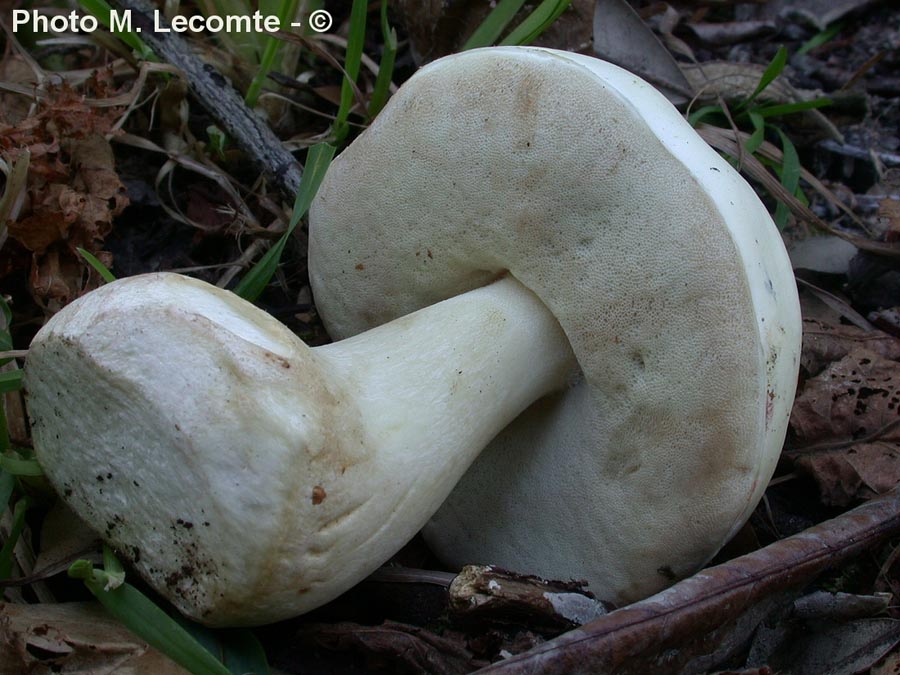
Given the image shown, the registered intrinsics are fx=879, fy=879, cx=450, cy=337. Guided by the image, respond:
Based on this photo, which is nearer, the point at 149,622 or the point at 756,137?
the point at 149,622

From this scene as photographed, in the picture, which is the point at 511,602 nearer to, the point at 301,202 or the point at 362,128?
the point at 301,202

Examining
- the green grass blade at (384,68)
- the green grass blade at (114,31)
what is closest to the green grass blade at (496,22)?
the green grass blade at (384,68)

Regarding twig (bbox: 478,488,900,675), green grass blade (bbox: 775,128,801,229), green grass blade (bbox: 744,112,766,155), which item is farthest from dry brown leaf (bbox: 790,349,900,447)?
green grass blade (bbox: 744,112,766,155)

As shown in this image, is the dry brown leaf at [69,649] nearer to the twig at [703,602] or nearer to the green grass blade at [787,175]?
the twig at [703,602]

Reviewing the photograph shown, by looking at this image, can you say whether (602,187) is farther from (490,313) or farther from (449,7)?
(449,7)

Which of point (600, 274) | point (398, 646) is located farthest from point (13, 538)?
point (600, 274)

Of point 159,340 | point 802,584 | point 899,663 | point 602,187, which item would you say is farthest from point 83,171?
point 899,663

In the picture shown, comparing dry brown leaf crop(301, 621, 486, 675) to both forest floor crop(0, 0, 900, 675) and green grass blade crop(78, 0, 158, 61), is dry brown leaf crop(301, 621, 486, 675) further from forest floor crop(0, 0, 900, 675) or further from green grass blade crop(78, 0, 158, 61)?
green grass blade crop(78, 0, 158, 61)
